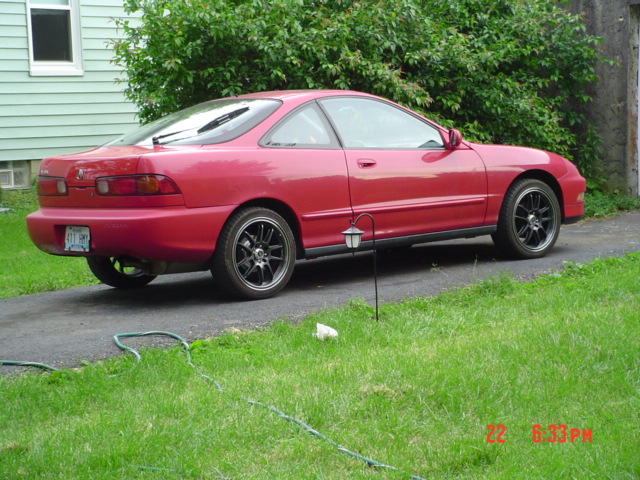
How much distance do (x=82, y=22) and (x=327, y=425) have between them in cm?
1150

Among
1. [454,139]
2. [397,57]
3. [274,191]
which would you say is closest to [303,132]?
[274,191]

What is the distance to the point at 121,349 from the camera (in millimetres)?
5043

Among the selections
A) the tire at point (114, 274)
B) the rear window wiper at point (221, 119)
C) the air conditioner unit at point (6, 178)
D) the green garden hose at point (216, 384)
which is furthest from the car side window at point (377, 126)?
the air conditioner unit at point (6, 178)

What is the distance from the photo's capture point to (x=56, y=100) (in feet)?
45.0

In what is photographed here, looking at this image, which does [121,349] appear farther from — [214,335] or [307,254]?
[307,254]

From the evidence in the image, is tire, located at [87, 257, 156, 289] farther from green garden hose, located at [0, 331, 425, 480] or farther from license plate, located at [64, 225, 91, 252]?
green garden hose, located at [0, 331, 425, 480]

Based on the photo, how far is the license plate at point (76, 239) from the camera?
6.18 metres

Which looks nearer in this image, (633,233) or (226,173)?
(226,173)

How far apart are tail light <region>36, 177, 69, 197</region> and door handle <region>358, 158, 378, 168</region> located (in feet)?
6.90

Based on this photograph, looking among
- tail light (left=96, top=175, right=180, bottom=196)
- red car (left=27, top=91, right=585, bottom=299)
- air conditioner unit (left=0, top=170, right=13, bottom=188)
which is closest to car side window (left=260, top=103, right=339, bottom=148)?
red car (left=27, top=91, right=585, bottom=299)

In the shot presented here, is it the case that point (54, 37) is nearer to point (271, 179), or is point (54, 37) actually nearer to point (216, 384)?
point (271, 179)

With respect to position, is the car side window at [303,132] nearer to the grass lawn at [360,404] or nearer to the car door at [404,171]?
the car door at [404,171]

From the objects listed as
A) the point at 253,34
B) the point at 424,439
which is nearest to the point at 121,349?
the point at 424,439

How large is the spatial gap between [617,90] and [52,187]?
25.4 ft
